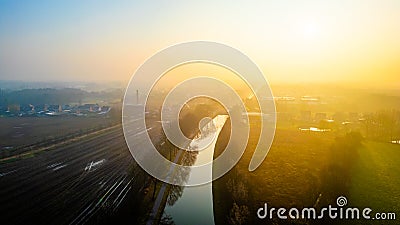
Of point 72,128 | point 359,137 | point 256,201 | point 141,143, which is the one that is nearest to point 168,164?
point 141,143

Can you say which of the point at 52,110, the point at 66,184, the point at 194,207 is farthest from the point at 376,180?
the point at 52,110

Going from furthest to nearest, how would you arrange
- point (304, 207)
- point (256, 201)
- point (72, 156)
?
1. point (72, 156)
2. point (256, 201)
3. point (304, 207)

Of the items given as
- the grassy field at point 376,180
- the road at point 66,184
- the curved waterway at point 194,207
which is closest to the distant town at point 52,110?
the road at point 66,184

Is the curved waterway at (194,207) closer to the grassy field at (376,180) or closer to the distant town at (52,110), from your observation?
the grassy field at (376,180)

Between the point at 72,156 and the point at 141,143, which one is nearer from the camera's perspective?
the point at 72,156

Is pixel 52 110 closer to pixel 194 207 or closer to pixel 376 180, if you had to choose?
pixel 194 207

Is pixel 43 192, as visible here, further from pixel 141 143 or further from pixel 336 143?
pixel 336 143
